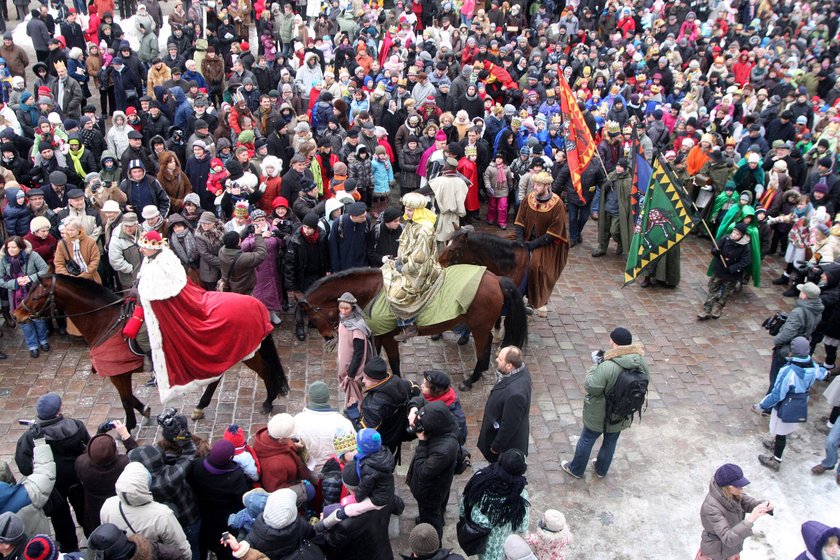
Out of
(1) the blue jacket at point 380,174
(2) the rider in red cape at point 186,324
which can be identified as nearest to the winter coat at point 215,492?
(2) the rider in red cape at point 186,324

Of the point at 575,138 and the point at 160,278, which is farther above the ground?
the point at 575,138

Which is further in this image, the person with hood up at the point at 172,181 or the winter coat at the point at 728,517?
the person with hood up at the point at 172,181

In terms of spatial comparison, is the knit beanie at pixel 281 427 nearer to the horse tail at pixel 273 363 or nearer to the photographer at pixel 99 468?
the photographer at pixel 99 468

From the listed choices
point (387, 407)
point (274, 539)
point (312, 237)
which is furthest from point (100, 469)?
point (312, 237)

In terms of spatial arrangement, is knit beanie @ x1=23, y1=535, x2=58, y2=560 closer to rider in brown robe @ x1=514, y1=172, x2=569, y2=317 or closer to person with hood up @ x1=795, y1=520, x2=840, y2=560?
person with hood up @ x1=795, y1=520, x2=840, y2=560

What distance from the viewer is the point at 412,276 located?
8.84 meters

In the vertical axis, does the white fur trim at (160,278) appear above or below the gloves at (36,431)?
above

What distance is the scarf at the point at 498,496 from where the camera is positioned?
5.96 m

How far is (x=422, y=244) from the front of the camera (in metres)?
8.80

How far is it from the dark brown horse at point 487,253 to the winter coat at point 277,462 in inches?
181

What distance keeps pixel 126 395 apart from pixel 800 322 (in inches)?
311

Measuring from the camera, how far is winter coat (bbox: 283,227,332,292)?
10.0 metres

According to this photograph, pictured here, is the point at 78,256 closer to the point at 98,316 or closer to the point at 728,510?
the point at 98,316

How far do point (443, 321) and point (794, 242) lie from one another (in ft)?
22.6
